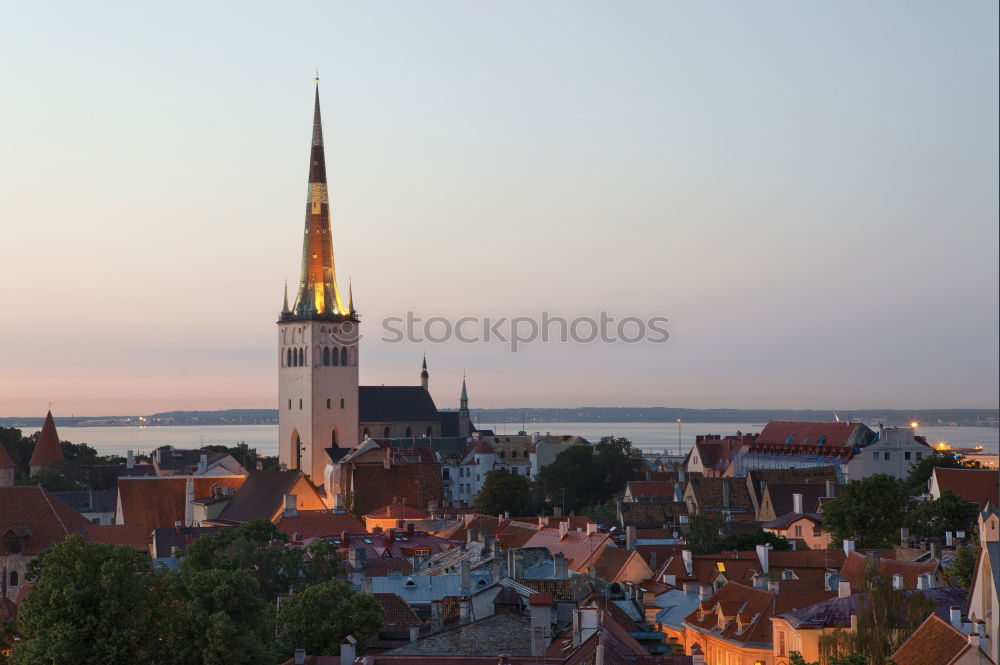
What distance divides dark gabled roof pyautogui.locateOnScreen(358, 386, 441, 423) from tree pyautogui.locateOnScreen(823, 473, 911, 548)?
92022 mm

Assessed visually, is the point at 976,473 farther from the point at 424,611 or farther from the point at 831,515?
the point at 424,611

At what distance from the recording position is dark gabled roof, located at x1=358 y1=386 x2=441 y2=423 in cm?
15138

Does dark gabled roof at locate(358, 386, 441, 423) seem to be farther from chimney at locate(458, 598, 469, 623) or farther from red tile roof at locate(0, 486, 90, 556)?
chimney at locate(458, 598, 469, 623)

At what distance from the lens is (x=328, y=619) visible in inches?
1427

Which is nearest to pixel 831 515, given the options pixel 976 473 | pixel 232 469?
pixel 976 473

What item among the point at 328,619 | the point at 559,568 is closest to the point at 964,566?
the point at 559,568

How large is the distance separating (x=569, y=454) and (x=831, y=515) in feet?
142

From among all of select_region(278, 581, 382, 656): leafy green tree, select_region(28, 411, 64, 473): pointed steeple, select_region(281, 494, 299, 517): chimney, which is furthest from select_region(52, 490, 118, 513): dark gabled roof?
select_region(278, 581, 382, 656): leafy green tree

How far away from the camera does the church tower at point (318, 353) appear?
140750 millimetres

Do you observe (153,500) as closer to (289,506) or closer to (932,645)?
(289,506)

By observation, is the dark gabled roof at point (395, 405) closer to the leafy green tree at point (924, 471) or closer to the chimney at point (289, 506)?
the chimney at point (289, 506)

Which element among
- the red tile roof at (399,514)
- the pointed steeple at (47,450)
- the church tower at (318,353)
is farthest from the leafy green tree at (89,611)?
the church tower at (318,353)

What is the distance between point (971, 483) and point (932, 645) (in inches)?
1653

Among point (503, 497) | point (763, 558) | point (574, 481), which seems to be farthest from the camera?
point (574, 481)
